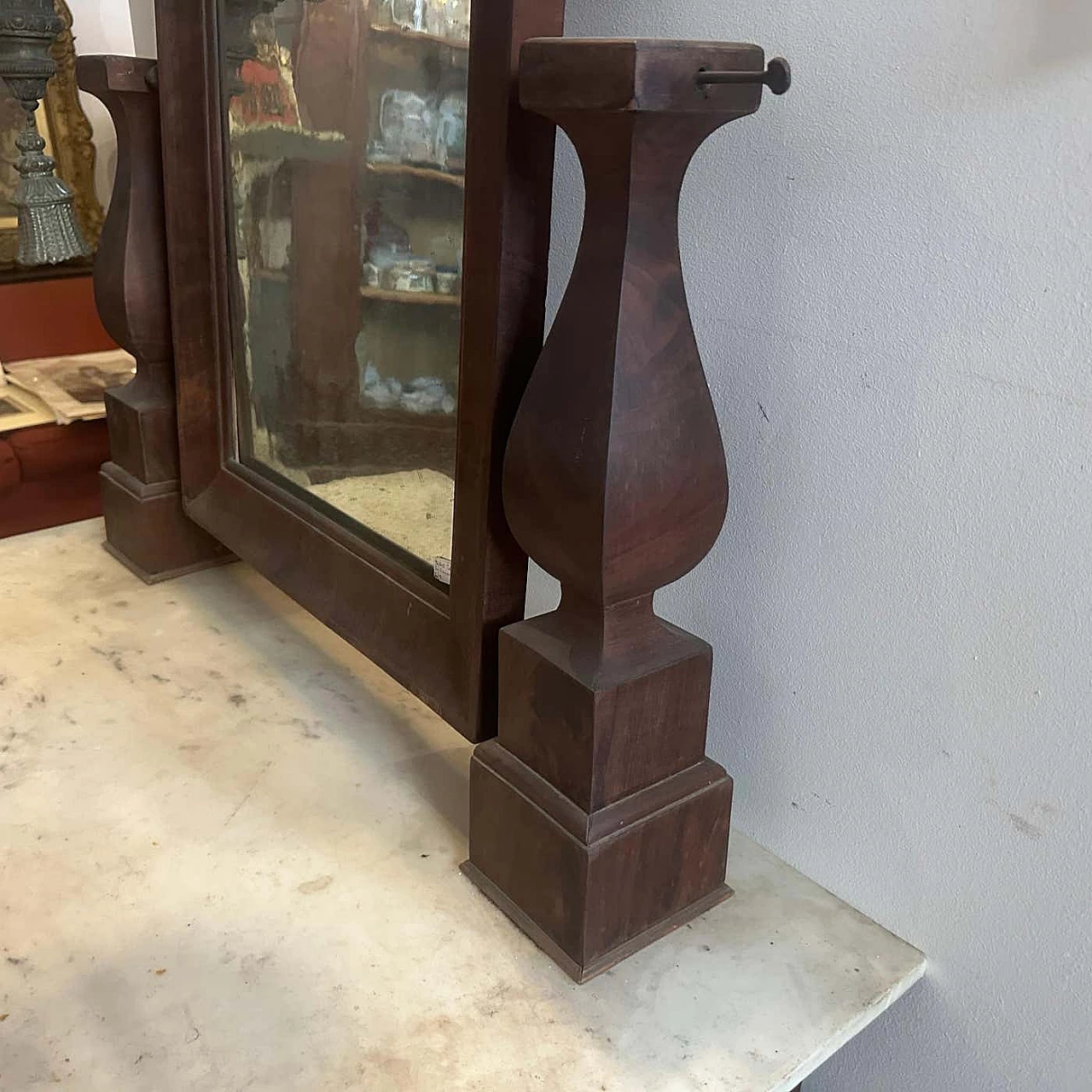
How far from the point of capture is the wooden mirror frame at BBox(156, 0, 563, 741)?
695 mm

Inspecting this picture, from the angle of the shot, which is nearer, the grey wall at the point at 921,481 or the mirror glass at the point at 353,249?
the grey wall at the point at 921,481

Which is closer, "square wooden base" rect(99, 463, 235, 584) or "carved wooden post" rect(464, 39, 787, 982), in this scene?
"carved wooden post" rect(464, 39, 787, 982)

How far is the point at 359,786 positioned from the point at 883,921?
1.36ft

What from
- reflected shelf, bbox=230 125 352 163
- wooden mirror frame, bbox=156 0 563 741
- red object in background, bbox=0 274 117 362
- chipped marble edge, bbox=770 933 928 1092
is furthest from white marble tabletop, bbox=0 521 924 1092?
red object in background, bbox=0 274 117 362

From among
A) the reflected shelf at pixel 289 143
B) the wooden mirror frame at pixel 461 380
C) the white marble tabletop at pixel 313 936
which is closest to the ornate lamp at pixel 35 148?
the wooden mirror frame at pixel 461 380

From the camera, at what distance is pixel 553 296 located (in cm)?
87

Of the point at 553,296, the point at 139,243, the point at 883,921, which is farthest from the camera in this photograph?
the point at 139,243

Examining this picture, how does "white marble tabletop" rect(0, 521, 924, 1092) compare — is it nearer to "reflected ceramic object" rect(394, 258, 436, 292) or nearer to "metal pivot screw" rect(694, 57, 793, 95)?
"reflected ceramic object" rect(394, 258, 436, 292)

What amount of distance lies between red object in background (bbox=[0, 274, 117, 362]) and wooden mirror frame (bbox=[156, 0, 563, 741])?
1.53 ft

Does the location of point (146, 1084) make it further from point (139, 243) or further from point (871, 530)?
point (139, 243)

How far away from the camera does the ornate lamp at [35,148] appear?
1.17 meters

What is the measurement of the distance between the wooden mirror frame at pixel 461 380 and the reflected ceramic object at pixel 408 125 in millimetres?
88

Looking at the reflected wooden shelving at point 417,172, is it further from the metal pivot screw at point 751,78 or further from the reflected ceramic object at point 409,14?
the metal pivot screw at point 751,78

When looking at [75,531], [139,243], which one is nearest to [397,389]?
[139,243]
